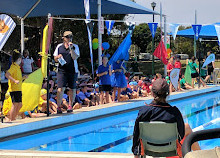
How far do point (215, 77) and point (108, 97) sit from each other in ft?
32.3

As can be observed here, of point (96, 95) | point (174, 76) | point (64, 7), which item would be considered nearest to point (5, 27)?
point (96, 95)

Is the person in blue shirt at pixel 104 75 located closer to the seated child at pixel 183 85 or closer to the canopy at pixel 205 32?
the seated child at pixel 183 85

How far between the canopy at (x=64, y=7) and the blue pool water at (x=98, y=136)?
16.2 ft

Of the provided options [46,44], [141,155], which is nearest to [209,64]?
[46,44]

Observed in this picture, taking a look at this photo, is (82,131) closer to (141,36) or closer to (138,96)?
(138,96)

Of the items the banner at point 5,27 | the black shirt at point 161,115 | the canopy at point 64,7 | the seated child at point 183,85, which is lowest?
the seated child at point 183,85

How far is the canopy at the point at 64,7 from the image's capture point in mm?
14453

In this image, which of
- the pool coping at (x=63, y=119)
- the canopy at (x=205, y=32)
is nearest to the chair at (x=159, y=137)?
the pool coping at (x=63, y=119)

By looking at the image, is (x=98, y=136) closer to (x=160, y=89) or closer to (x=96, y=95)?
(x=96, y=95)

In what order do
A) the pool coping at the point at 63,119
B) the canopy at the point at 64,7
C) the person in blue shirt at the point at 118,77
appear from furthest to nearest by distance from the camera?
1. the canopy at the point at 64,7
2. the person in blue shirt at the point at 118,77
3. the pool coping at the point at 63,119

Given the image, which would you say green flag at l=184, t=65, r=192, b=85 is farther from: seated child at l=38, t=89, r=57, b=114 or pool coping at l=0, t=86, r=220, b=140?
seated child at l=38, t=89, r=57, b=114

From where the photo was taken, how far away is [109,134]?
28.0 feet

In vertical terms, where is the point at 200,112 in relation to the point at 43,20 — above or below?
below

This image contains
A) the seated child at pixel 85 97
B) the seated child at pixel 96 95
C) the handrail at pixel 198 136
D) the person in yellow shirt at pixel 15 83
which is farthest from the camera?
the seated child at pixel 96 95
